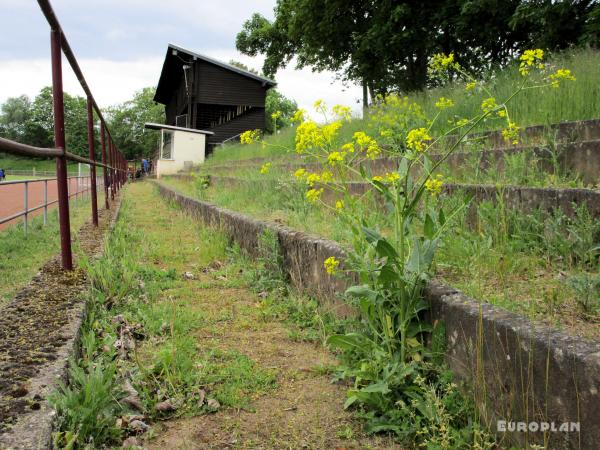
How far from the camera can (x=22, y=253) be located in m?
4.75

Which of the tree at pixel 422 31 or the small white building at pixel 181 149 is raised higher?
the tree at pixel 422 31

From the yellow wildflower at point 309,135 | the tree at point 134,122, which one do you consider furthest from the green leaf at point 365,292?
the tree at point 134,122

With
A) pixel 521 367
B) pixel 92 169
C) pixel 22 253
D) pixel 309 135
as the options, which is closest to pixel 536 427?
pixel 521 367

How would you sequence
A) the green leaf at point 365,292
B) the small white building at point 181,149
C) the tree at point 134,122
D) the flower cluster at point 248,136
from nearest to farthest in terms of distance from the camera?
the green leaf at point 365,292
the flower cluster at point 248,136
the small white building at point 181,149
the tree at point 134,122

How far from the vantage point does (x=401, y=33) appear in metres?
15.1

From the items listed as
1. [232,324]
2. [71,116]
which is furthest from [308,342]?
[71,116]

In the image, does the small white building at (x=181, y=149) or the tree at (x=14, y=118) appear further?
the small white building at (x=181, y=149)

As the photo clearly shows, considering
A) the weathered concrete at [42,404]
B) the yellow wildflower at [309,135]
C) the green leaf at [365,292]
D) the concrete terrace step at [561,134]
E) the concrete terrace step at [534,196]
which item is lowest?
the weathered concrete at [42,404]

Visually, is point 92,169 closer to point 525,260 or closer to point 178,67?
point 525,260

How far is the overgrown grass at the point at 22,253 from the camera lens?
3.41 meters

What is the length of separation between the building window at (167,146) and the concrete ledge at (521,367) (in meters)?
25.1

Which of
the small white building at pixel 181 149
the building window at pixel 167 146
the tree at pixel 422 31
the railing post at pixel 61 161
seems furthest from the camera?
the building window at pixel 167 146

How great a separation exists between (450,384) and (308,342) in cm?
106

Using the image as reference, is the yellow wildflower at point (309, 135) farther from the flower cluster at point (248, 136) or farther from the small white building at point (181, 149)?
the small white building at point (181, 149)
